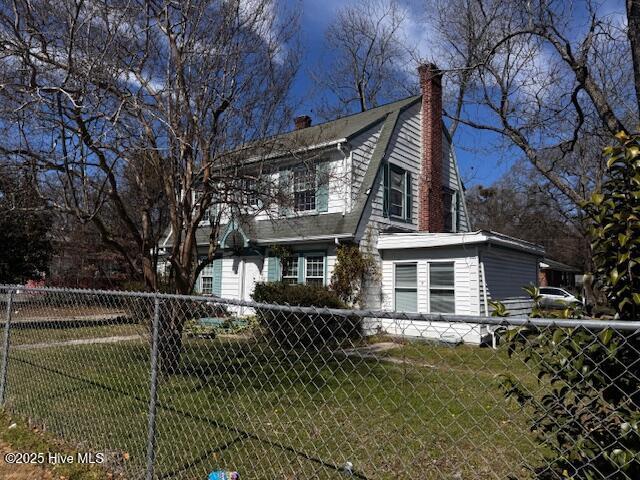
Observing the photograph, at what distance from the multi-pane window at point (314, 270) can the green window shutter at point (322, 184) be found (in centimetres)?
149

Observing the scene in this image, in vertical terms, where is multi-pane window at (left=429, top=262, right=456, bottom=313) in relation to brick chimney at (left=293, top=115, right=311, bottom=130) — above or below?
below

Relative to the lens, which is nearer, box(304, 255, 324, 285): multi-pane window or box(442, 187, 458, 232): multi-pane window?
box(304, 255, 324, 285): multi-pane window

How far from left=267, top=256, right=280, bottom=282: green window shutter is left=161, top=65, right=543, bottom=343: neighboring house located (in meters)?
0.03

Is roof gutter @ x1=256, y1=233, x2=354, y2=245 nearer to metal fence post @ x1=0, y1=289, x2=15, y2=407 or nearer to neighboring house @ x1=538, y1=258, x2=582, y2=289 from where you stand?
metal fence post @ x1=0, y1=289, x2=15, y2=407

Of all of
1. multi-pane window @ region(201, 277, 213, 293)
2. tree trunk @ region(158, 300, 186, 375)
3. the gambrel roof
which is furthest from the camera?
multi-pane window @ region(201, 277, 213, 293)

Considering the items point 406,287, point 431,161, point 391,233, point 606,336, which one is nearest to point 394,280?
point 406,287

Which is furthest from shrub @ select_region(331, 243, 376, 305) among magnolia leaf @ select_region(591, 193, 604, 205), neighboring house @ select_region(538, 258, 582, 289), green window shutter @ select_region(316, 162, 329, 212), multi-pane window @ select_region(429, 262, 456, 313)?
neighboring house @ select_region(538, 258, 582, 289)

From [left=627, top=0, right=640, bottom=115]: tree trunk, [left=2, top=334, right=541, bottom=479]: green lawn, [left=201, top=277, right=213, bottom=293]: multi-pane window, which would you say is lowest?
[left=2, top=334, right=541, bottom=479]: green lawn

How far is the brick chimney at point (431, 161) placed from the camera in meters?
15.5

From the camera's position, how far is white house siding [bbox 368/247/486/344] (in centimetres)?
1180

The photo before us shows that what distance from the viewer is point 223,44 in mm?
6844

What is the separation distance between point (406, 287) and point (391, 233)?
168cm

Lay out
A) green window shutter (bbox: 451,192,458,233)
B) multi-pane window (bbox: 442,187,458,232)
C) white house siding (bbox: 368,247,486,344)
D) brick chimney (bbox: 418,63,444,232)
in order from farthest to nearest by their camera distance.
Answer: green window shutter (bbox: 451,192,458,233)
multi-pane window (bbox: 442,187,458,232)
brick chimney (bbox: 418,63,444,232)
white house siding (bbox: 368,247,486,344)

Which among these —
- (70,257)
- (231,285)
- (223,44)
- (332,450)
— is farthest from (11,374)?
(70,257)
